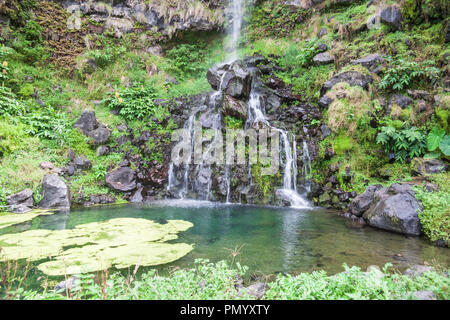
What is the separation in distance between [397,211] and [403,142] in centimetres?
309

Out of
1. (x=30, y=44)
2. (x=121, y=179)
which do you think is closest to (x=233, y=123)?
(x=121, y=179)

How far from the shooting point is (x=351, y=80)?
9695 mm

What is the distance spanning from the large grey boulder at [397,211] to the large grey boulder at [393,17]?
8.73 metres

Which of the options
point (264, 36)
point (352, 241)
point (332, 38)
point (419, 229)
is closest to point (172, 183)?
point (352, 241)

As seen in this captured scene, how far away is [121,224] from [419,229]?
7.29 metres

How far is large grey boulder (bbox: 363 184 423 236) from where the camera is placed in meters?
5.30

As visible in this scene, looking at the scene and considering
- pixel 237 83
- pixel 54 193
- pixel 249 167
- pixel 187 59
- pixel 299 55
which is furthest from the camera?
pixel 187 59

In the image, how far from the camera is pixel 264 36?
16672mm

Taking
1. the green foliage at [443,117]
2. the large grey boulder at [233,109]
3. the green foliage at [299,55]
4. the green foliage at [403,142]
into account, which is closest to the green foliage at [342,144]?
the green foliage at [403,142]

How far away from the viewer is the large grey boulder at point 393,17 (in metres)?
10.4

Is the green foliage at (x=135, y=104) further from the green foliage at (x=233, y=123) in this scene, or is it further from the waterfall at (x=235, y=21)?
the waterfall at (x=235, y=21)

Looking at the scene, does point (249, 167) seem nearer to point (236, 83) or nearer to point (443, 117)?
point (236, 83)

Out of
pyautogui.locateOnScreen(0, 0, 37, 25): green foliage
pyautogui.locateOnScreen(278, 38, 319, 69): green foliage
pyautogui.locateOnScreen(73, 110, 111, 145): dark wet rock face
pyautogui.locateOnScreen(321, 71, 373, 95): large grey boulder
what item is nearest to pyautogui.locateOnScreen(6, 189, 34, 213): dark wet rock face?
pyautogui.locateOnScreen(73, 110, 111, 145): dark wet rock face

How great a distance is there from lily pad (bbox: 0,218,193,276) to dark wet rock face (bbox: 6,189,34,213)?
269cm
